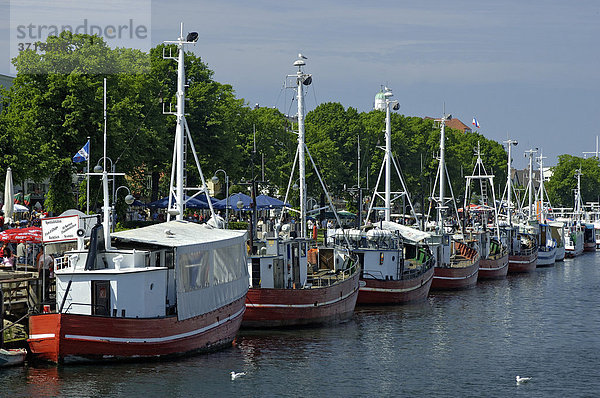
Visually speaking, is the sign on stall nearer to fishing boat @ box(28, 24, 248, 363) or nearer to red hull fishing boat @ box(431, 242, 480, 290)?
fishing boat @ box(28, 24, 248, 363)

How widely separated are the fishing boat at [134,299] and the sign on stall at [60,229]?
103 cm

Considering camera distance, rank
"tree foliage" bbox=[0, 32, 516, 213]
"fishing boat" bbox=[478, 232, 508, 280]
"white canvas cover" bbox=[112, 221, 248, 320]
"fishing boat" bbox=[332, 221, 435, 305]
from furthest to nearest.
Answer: "fishing boat" bbox=[478, 232, 508, 280]
"tree foliage" bbox=[0, 32, 516, 213]
"fishing boat" bbox=[332, 221, 435, 305]
"white canvas cover" bbox=[112, 221, 248, 320]

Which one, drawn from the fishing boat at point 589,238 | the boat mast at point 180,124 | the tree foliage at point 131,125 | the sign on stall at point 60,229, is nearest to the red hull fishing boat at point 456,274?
the tree foliage at point 131,125

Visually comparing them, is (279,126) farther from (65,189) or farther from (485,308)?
(485,308)

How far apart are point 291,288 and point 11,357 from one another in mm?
15869

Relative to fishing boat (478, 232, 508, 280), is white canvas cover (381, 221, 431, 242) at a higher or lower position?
higher

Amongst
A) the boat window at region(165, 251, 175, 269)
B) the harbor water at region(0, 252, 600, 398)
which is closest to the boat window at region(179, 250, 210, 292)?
the boat window at region(165, 251, 175, 269)

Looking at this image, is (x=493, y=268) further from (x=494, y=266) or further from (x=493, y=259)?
(x=493, y=259)

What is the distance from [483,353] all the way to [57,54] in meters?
40.6

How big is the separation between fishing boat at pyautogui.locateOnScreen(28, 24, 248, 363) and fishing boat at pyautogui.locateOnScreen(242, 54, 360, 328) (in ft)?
16.7

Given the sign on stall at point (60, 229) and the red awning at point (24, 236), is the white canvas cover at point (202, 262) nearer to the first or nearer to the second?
the sign on stall at point (60, 229)

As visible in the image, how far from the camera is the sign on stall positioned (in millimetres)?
37031

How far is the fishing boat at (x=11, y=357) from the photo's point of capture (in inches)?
1330

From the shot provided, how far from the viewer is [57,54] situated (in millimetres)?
67000
